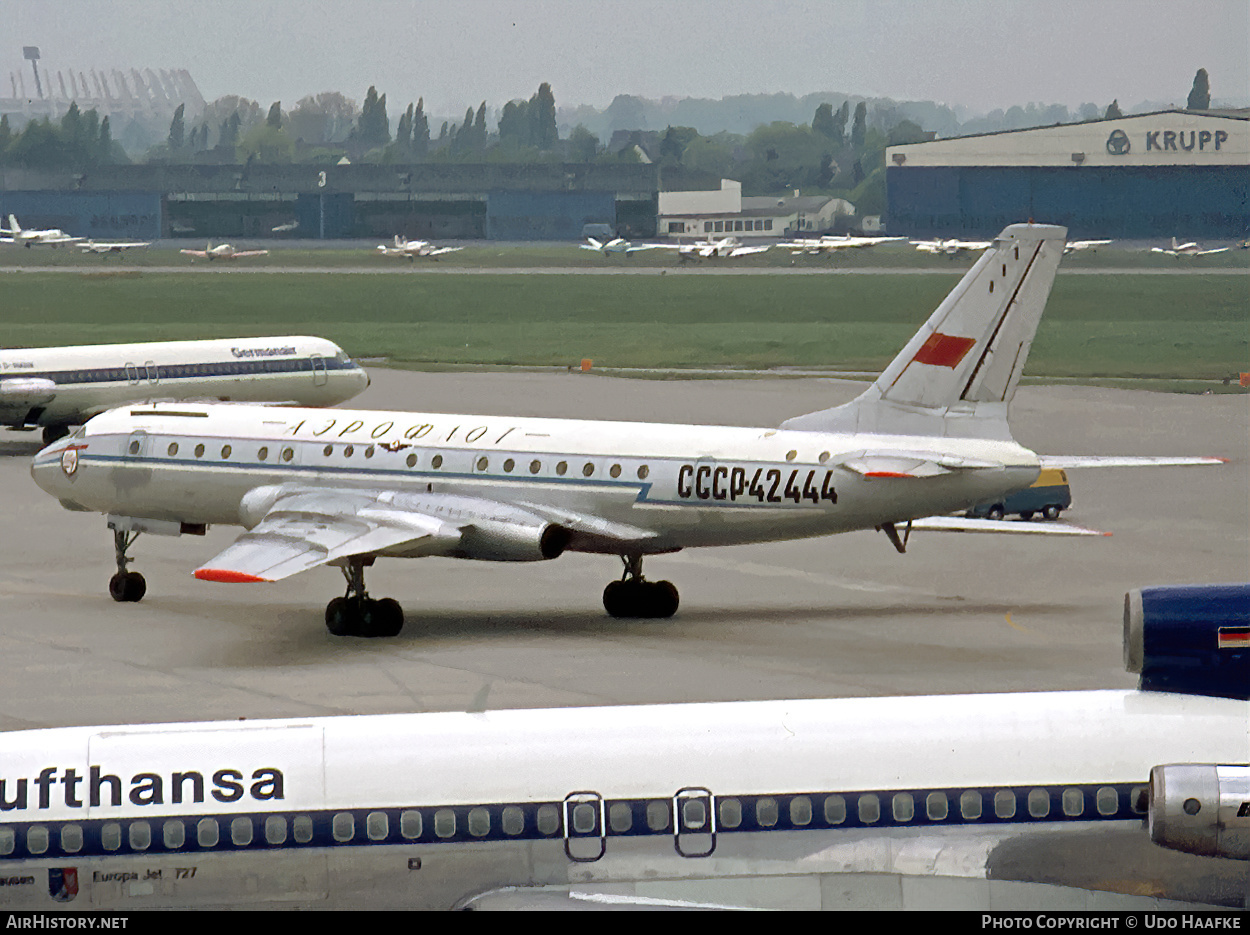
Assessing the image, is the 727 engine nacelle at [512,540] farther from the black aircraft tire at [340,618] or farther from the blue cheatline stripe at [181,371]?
the blue cheatline stripe at [181,371]

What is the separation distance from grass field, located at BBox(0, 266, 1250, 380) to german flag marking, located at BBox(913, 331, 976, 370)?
4530cm

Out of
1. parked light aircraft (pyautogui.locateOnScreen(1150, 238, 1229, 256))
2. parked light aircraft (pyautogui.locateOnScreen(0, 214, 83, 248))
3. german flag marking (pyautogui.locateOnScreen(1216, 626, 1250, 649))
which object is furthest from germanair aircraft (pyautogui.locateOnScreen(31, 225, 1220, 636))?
parked light aircraft (pyautogui.locateOnScreen(0, 214, 83, 248))

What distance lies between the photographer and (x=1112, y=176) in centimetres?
13550

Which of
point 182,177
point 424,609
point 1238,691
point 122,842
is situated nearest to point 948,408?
point 424,609

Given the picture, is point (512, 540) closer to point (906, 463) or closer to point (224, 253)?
point (906, 463)

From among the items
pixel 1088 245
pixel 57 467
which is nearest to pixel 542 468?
pixel 57 467

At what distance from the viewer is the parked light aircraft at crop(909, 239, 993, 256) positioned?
139625 millimetres

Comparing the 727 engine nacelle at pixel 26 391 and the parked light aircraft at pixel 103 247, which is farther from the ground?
the parked light aircraft at pixel 103 247

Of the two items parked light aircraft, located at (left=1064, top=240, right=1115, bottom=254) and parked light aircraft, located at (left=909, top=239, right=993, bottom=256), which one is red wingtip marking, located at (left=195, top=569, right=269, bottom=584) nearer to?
parked light aircraft, located at (left=909, top=239, right=993, bottom=256)

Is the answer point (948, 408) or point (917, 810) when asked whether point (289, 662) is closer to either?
point (948, 408)

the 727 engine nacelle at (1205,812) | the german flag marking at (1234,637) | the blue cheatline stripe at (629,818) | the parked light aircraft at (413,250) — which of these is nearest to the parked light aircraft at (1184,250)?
the parked light aircraft at (413,250)

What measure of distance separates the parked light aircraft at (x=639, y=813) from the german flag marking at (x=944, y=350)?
1668 centimetres

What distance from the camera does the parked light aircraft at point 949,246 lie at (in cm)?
13962

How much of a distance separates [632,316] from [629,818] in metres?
93.9
